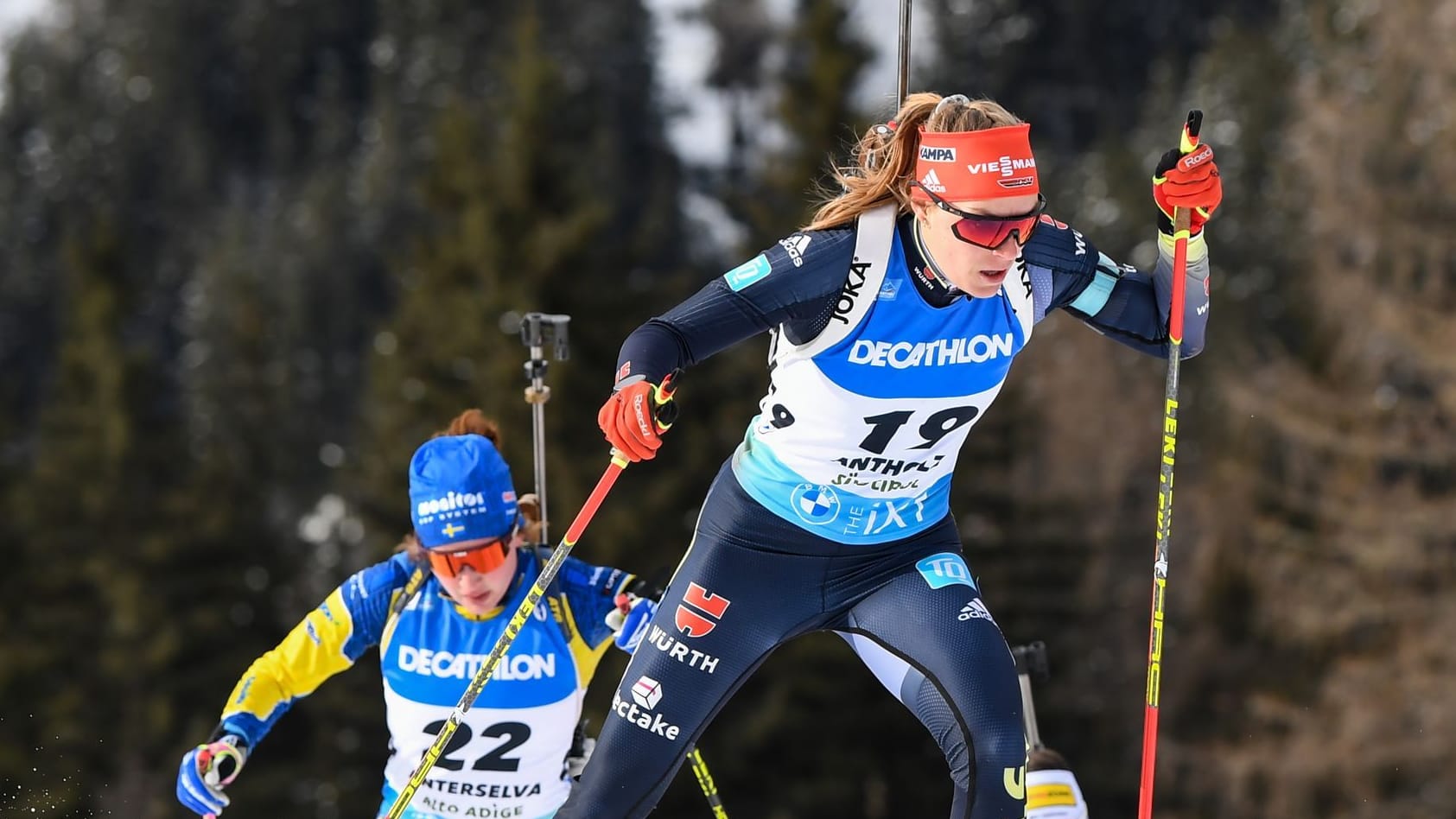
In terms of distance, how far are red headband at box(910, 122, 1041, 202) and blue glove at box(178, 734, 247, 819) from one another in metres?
2.23

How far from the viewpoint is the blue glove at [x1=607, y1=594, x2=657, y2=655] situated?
15.4ft

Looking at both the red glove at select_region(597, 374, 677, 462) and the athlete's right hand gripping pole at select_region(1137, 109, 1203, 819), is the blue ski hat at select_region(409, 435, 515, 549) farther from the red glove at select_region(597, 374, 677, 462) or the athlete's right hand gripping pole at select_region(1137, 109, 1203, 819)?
the athlete's right hand gripping pole at select_region(1137, 109, 1203, 819)

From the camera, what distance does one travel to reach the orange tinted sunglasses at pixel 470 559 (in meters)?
4.74

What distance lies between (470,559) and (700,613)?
37.7 inches

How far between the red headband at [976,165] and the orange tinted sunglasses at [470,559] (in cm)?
162

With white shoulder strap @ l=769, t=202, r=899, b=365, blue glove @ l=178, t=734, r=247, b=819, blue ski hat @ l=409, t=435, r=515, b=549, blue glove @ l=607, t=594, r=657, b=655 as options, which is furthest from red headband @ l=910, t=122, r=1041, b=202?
blue glove @ l=178, t=734, r=247, b=819

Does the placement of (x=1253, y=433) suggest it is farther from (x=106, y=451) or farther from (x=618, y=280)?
(x=106, y=451)

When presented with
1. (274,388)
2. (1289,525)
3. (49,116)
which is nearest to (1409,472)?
(1289,525)

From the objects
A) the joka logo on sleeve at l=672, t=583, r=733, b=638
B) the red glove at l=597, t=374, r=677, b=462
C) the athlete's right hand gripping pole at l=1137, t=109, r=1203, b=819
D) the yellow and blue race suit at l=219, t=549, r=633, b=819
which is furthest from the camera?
the yellow and blue race suit at l=219, t=549, r=633, b=819

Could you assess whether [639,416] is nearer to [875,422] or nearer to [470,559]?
[875,422]

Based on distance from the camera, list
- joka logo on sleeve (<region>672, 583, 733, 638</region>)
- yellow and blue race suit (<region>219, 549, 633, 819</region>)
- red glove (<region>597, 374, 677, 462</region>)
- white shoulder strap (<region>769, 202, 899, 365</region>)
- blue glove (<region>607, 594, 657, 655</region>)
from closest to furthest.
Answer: red glove (<region>597, 374, 677, 462</region>)
white shoulder strap (<region>769, 202, 899, 365</region>)
joka logo on sleeve (<region>672, 583, 733, 638</region>)
blue glove (<region>607, 594, 657, 655</region>)
yellow and blue race suit (<region>219, 549, 633, 819</region>)

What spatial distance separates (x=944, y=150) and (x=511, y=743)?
2114 mm

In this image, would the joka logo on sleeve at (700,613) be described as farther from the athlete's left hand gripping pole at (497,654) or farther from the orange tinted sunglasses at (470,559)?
the orange tinted sunglasses at (470,559)

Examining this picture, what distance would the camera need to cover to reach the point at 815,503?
4.05 m
